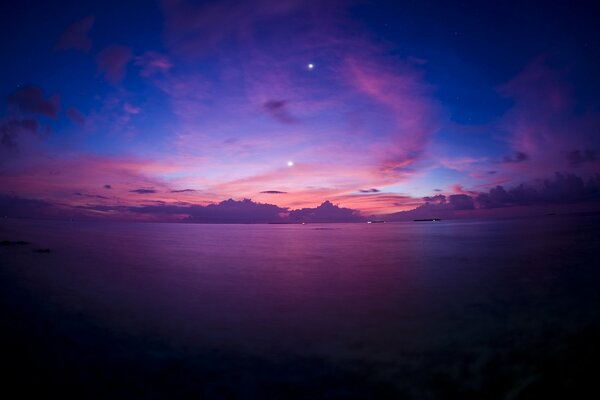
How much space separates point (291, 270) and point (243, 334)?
1170 cm

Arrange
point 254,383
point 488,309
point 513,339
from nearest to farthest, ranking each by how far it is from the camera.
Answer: point 254,383, point 513,339, point 488,309

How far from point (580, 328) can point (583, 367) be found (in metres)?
3.18

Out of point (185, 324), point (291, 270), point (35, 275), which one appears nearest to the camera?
point (185, 324)

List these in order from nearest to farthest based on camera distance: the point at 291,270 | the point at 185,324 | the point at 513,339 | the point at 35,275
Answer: the point at 513,339 < the point at 185,324 < the point at 35,275 < the point at 291,270

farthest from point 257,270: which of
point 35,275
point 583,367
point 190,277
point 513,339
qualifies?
point 583,367

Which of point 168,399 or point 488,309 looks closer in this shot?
point 168,399

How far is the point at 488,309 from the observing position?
1051cm

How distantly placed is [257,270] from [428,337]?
14.2 m

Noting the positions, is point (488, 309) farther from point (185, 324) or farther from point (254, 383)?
point (185, 324)

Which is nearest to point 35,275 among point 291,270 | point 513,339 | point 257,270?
point 257,270

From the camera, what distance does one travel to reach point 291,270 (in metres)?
20.4

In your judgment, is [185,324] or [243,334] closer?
[243,334]

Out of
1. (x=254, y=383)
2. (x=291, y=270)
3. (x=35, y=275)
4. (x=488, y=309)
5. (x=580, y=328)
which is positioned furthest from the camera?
(x=291, y=270)

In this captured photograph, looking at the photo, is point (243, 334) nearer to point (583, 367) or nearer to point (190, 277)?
point (583, 367)
